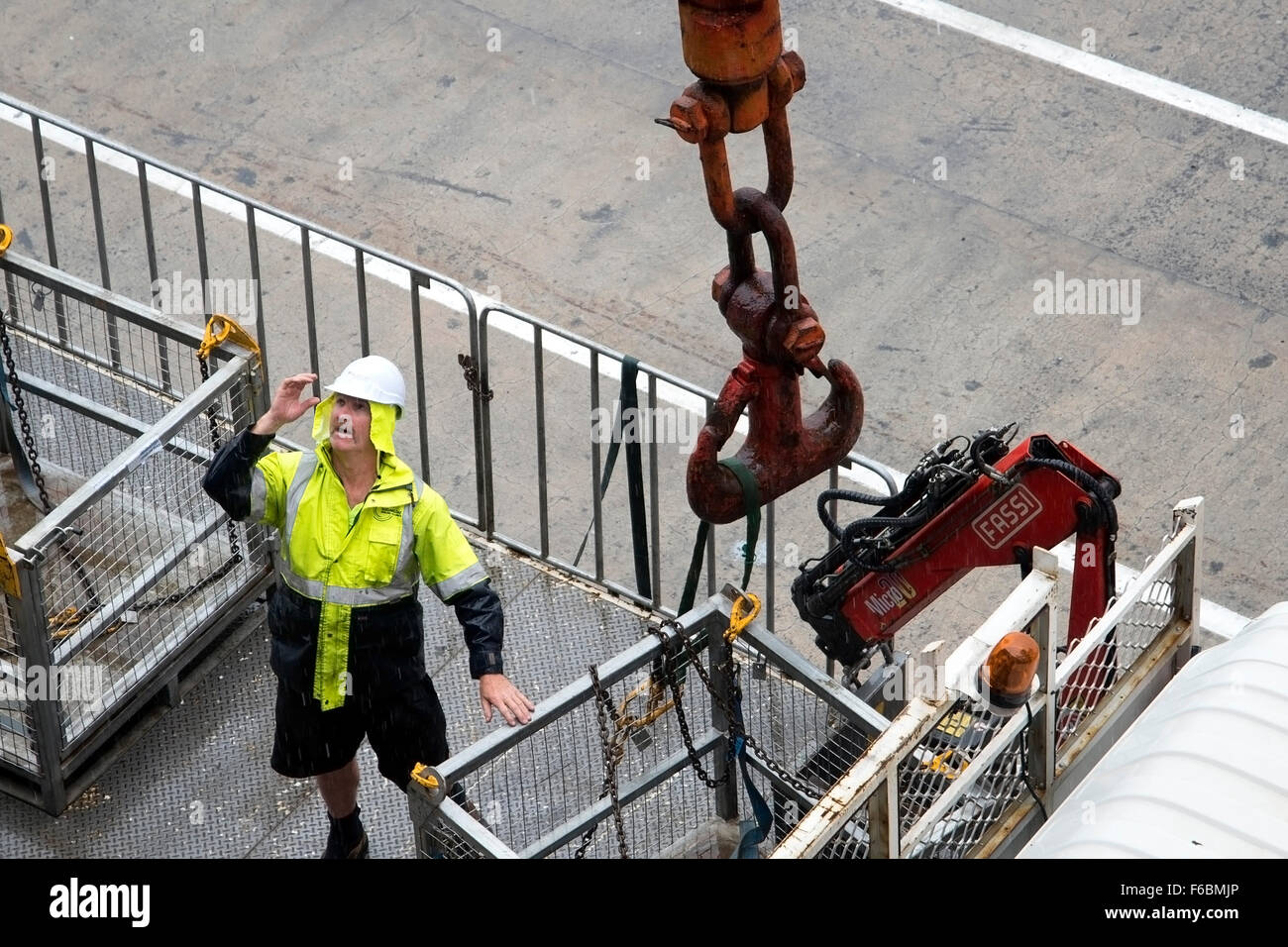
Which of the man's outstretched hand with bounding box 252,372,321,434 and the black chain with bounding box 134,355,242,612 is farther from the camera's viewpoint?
the black chain with bounding box 134,355,242,612

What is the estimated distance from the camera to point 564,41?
1345 centimetres

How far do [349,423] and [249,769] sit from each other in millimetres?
2016

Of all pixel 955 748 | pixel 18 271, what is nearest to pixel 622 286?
pixel 18 271

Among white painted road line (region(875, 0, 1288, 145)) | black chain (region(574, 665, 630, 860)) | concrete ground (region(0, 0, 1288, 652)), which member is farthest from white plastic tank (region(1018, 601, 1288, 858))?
white painted road line (region(875, 0, 1288, 145))

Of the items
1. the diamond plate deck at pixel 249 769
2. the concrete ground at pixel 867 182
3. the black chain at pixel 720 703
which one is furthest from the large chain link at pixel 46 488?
the concrete ground at pixel 867 182

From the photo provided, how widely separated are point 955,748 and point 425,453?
3656 millimetres

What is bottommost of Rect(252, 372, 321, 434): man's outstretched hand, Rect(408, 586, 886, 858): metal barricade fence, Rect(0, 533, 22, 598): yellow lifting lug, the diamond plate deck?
the diamond plate deck

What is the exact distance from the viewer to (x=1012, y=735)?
222 inches

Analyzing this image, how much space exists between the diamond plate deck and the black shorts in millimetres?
628

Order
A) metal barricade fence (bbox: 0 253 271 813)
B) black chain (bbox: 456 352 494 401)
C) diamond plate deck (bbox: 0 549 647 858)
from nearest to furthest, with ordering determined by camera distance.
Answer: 1. metal barricade fence (bbox: 0 253 271 813)
2. diamond plate deck (bbox: 0 549 647 858)
3. black chain (bbox: 456 352 494 401)

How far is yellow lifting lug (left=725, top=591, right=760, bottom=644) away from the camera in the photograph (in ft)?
19.7

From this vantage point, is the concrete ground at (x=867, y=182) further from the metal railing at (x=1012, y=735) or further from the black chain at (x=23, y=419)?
the black chain at (x=23, y=419)

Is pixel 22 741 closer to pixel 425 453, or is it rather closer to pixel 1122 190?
pixel 425 453

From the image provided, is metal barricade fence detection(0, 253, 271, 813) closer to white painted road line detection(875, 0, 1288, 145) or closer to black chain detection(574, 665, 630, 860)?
black chain detection(574, 665, 630, 860)
